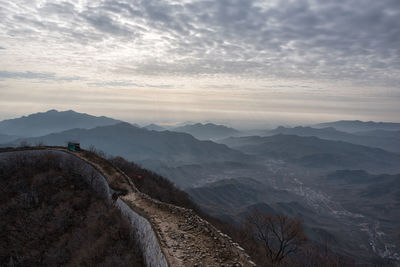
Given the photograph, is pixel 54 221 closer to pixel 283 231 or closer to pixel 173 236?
pixel 173 236

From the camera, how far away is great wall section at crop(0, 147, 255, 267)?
11125 millimetres

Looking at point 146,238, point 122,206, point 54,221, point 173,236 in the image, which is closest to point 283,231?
point 173,236

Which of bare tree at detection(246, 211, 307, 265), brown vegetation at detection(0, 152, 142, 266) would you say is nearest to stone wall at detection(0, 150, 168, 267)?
brown vegetation at detection(0, 152, 142, 266)

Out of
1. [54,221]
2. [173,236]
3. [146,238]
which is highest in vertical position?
[173,236]

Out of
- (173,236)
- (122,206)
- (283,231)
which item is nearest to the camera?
(173,236)

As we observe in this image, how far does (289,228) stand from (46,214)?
29.5m

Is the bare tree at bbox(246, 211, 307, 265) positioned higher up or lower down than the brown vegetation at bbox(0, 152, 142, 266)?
lower down

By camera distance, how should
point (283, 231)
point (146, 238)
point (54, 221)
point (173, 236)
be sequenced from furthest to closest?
point (283, 231)
point (54, 221)
point (146, 238)
point (173, 236)

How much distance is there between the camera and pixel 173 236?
13.1 metres

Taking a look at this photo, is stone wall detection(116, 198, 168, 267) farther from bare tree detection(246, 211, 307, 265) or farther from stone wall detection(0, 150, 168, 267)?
bare tree detection(246, 211, 307, 265)

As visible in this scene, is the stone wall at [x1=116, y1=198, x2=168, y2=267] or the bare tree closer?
the stone wall at [x1=116, y1=198, x2=168, y2=267]

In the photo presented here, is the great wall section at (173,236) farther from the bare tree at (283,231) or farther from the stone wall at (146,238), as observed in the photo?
the bare tree at (283,231)

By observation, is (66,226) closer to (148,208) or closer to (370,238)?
(148,208)

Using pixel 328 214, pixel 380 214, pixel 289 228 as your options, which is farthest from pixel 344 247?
pixel 289 228
